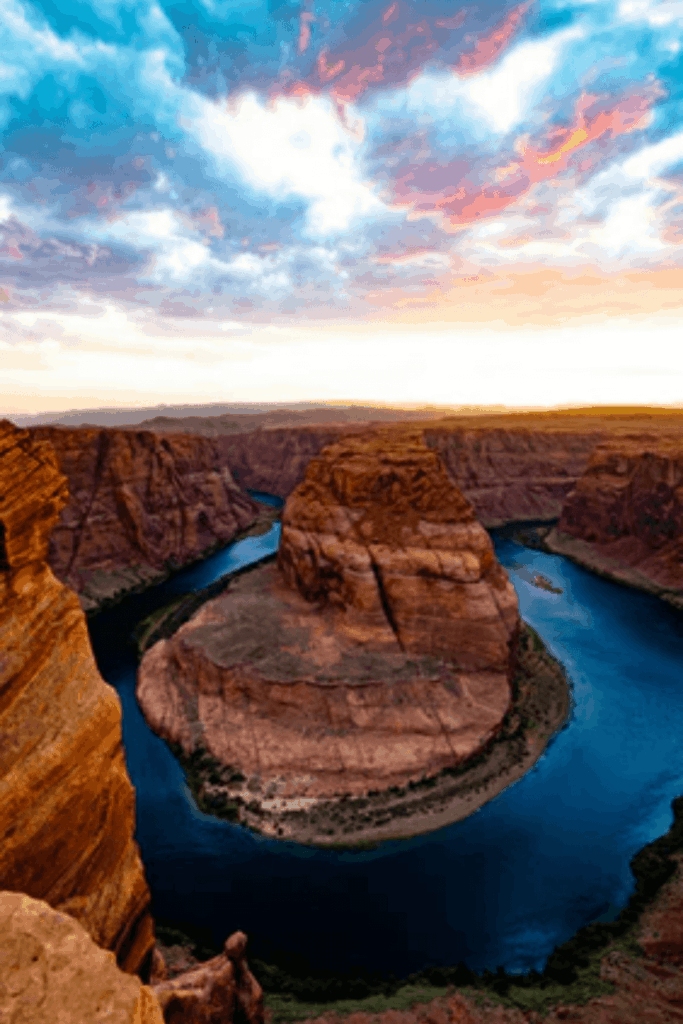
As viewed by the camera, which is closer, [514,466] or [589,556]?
[589,556]

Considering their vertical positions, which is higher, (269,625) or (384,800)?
(269,625)

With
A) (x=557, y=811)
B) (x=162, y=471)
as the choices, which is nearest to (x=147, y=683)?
(x=557, y=811)

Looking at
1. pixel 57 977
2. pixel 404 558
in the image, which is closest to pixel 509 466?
pixel 404 558

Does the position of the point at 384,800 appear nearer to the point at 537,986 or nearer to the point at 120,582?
the point at 537,986

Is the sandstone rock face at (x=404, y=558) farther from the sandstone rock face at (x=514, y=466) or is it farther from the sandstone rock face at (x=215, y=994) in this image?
the sandstone rock face at (x=514, y=466)

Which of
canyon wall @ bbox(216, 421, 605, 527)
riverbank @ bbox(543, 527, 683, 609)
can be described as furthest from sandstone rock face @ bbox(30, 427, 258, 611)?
Result: riverbank @ bbox(543, 527, 683, 609)

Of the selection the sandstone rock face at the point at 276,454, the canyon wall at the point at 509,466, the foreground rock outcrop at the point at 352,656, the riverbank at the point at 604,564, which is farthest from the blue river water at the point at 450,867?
the sandstone rock face at the point at 276,454

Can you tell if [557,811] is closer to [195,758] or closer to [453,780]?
[453,780]
